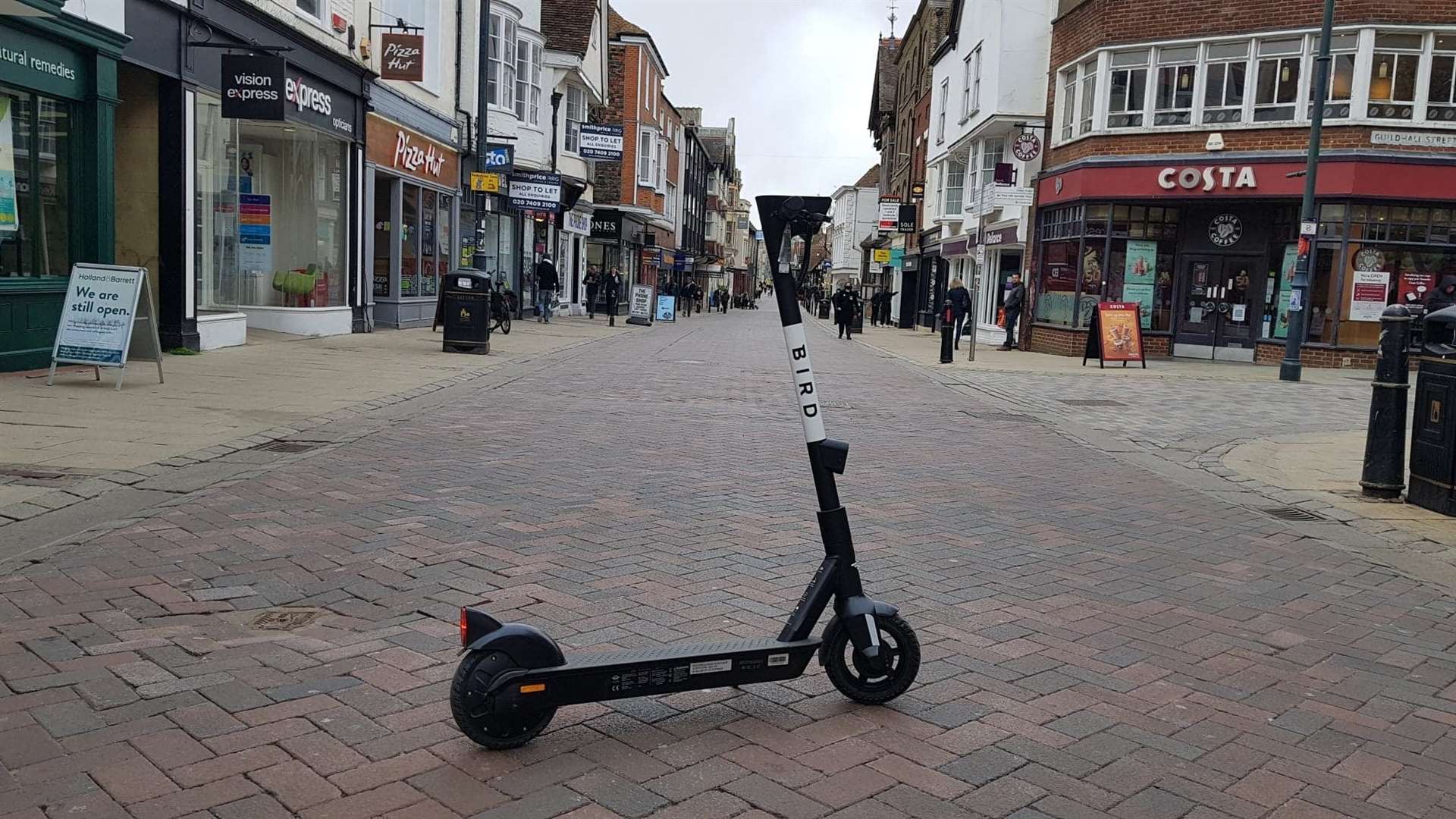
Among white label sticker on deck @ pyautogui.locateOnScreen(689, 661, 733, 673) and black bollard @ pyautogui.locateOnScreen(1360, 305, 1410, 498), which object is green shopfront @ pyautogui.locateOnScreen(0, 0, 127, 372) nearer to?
white label sticker on deck @ pyautogui.locateOnScreen(689, 661, 733, 673)

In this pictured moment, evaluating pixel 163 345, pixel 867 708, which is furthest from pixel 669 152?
pixel 867 708

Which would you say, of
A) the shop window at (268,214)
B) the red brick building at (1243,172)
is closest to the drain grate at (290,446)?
the shop window at (268,214)

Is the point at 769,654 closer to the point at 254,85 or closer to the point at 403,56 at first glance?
the point at 254,85

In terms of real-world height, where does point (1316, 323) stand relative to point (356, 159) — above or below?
below

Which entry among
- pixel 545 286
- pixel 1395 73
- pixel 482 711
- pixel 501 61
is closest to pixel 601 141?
pixel 501 61

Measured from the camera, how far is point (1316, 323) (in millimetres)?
23125

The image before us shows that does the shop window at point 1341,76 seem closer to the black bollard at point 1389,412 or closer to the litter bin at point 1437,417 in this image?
the black bollard at point 1389,412

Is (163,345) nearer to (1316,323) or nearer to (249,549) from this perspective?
(249,549)

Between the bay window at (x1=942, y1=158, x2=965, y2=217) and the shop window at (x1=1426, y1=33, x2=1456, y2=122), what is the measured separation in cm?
1546

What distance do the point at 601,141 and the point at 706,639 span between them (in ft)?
95.9

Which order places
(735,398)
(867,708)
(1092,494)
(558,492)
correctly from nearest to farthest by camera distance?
(867,708)
(558,492)
(1092,494)
(735,398)

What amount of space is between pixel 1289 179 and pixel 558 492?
20.9 m

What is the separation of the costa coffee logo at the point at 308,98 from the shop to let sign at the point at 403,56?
1877 mm

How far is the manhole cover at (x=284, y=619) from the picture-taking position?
4.30 meters
